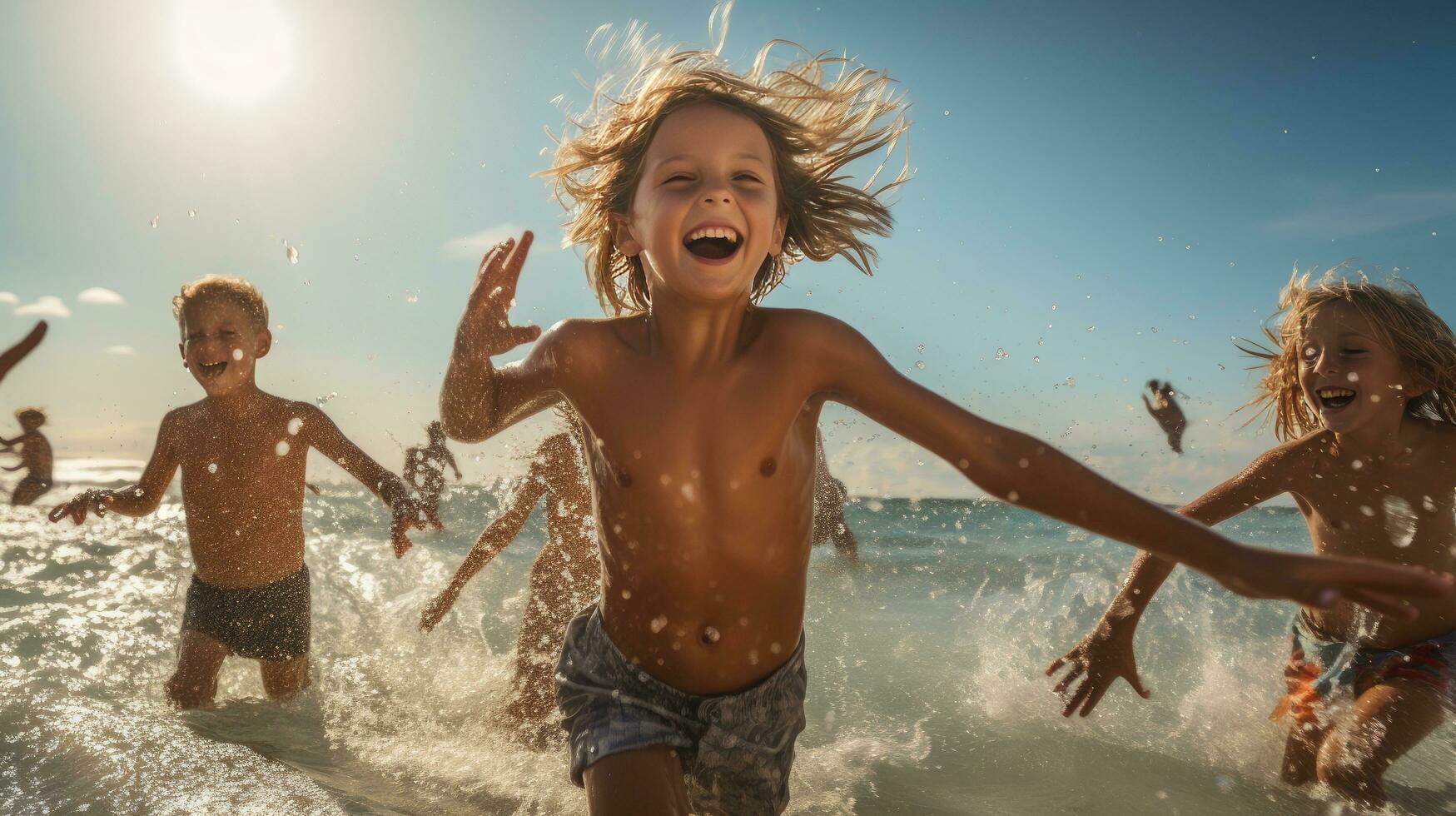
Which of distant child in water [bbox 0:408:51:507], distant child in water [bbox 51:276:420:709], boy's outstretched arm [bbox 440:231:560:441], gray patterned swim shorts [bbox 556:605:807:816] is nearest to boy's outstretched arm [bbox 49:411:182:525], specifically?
distant child in water [bbox 51:276:420:709]

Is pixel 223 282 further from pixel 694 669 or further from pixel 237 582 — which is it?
pixel 694 669

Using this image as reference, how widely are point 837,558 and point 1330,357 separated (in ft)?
22.6

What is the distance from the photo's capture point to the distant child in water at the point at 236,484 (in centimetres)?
406

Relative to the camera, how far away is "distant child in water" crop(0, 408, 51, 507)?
8242 mm

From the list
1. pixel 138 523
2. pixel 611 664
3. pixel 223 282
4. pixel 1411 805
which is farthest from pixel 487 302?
pixel 138 523

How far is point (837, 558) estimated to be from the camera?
10109 mm

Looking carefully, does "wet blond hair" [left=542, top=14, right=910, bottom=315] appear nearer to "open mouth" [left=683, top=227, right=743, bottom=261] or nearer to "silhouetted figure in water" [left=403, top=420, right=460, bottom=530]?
"open mouth" [left=683, top=227, right=743, bottom=261]

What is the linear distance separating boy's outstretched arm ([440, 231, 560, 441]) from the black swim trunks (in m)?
2.44

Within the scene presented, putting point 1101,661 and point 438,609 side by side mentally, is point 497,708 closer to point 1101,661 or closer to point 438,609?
point 438,609

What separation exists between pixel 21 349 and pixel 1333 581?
6625mm

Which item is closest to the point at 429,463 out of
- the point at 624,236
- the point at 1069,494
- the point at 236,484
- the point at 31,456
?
the point at 31,456

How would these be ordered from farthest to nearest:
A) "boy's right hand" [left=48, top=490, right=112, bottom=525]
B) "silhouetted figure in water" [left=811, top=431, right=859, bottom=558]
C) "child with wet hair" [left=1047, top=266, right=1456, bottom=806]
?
1. "silhouetted figure in water" [left=811, top=431, right=859, bottom=558]
2. "boy's right hand" [left=48, top=490, right=112, bottom=525]
3. "child with wet hair" [left=1047, top=266, right=1456, bottom=806]

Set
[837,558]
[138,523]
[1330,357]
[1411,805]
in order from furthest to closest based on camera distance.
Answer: [837,558]
[138,523]
[1330,357]
[1411,805]

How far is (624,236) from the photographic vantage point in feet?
8.82
